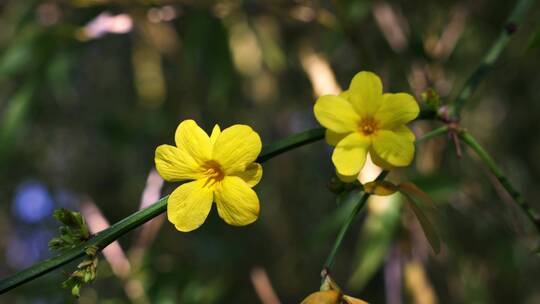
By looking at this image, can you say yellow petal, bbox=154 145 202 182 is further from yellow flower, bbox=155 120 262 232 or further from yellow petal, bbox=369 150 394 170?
yellow petal, bbox=369 150 394 170

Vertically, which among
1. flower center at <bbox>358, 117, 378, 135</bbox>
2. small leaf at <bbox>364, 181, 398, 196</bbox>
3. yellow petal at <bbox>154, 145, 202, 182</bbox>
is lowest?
small leaf at <bbox>364, 181, 398, 196</bbox>

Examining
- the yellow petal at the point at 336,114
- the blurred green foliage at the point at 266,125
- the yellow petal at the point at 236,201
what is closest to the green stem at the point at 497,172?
the yellow petal at the point at 336,114

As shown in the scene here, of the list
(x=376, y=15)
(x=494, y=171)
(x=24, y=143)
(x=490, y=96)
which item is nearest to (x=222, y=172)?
(x=494, y=171)

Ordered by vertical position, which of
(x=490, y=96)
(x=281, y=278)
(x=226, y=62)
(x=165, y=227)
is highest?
(x=226, y=62)

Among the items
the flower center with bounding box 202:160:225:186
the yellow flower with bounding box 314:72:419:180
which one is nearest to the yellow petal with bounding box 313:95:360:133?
the yellow flower with bounding box 314:72:419:180

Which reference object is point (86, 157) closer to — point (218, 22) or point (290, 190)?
point (290, 190)
